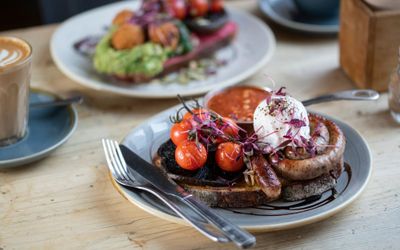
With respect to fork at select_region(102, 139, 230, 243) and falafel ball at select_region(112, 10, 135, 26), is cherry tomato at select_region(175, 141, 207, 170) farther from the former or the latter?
falafel ball at select_region(112, 10, 135, 26)

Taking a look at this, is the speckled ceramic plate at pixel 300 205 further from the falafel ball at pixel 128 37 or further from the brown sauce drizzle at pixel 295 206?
the falafel ball at pixel 128 37

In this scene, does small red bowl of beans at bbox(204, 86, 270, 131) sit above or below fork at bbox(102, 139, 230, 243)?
below

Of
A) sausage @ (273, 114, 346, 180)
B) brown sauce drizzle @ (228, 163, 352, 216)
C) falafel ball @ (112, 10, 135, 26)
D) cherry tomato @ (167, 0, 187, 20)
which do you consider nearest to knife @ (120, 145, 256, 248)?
brown sauce drizzle @ (228, 163, 352, 216)

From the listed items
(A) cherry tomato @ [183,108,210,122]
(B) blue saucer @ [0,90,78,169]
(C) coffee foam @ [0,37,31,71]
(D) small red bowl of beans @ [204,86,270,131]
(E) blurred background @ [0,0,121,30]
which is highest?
(C) coffee foam @ [0,37,31,71]

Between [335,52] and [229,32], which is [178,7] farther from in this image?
[335,52]

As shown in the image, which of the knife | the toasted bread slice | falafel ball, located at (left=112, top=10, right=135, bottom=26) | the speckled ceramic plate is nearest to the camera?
the knife

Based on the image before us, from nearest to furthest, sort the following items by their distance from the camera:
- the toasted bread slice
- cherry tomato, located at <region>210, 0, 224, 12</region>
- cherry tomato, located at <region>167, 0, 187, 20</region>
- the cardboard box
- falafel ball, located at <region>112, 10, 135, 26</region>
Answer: the cardboard box → the toasted bread slice → falafel ball, located at <region>112, 10, 135, 26</region> → cherry tomato, located at <region>167, 0, 187, 20</region> → cherry tomato, located at <region>210, 0, 224, 12</region>

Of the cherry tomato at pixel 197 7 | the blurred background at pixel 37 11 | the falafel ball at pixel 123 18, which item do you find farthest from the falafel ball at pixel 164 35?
the blurred background at pixel 37 11
